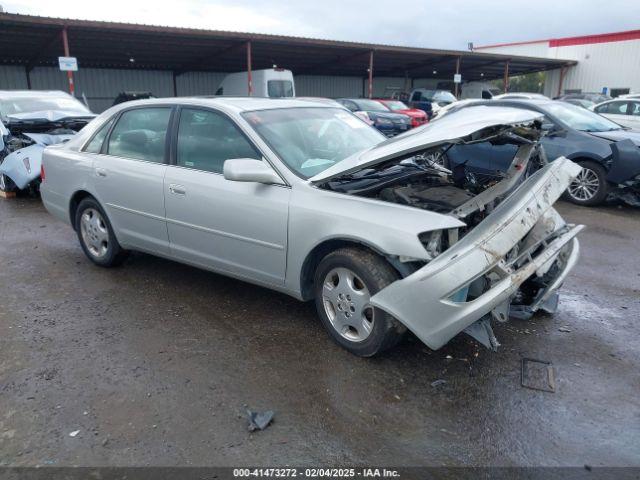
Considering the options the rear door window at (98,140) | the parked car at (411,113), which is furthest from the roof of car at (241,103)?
the parked car at (411,113)

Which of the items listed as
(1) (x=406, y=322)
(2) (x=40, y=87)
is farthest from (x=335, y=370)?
(2) (x=40, y=87)

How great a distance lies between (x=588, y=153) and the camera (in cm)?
774

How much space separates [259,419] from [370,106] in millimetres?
15615

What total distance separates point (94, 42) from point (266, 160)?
20486 millimetres

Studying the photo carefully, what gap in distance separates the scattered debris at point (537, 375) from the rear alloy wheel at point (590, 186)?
5286 millimetres

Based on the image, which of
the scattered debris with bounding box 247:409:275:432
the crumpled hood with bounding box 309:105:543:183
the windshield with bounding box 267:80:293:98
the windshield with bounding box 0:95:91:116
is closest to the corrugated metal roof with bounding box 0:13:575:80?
the windshield with bounding box 267:80:293:98

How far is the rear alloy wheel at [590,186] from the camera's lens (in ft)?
25.5

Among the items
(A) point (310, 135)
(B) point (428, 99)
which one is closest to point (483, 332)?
(A) point (310, 135)

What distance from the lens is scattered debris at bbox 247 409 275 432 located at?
275cm

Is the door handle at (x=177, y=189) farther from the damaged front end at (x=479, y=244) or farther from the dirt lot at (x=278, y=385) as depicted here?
the damaged front end at (x=479, y=244)

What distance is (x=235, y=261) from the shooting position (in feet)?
12.9

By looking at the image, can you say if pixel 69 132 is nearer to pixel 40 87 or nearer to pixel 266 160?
pixel 266 160

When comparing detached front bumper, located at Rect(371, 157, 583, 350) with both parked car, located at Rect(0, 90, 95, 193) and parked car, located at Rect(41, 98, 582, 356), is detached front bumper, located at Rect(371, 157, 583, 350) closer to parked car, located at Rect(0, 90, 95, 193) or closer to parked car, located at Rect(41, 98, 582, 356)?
parked car, located at Rect(41, 98, 582, 356)

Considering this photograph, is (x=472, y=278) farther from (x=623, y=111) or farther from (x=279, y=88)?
(x=279, y=88)
